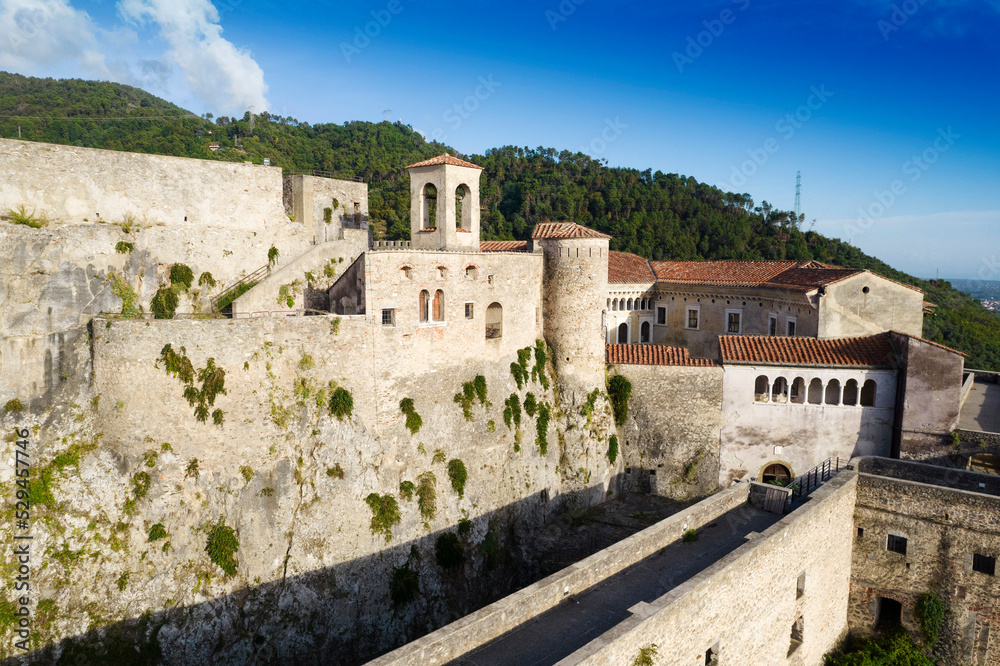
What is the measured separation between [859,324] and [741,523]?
15.3m

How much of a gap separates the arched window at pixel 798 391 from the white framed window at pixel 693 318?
10.3m

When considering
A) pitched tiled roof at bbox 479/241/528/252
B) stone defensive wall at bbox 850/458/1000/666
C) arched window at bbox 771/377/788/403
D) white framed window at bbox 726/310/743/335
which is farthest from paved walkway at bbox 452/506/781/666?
white framed window at bbox 726/310/743/335

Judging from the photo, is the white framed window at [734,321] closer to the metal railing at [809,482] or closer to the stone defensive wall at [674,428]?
the stone defensive wall at [674,428]

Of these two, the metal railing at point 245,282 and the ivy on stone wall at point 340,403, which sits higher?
the metal railing at point 245,282

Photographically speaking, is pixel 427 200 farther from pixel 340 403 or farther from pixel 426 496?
pixel 426 496

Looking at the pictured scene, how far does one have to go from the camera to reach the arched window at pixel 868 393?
2541cm

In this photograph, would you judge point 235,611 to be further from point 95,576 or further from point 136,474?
point 136,474

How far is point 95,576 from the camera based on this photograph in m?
16.6

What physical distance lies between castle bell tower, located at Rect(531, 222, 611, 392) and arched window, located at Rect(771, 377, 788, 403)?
769 centimetres

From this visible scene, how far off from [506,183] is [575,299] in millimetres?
55034

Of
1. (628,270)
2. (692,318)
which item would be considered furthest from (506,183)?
(692,318)

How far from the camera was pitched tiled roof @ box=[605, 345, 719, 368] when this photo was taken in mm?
27592

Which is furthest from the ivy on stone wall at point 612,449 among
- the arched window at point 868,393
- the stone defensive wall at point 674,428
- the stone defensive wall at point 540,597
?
the arched window at point 868,393

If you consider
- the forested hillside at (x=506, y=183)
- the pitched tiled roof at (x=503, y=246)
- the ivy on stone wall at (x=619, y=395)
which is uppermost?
the forested hillside at (x=506, y=183)
